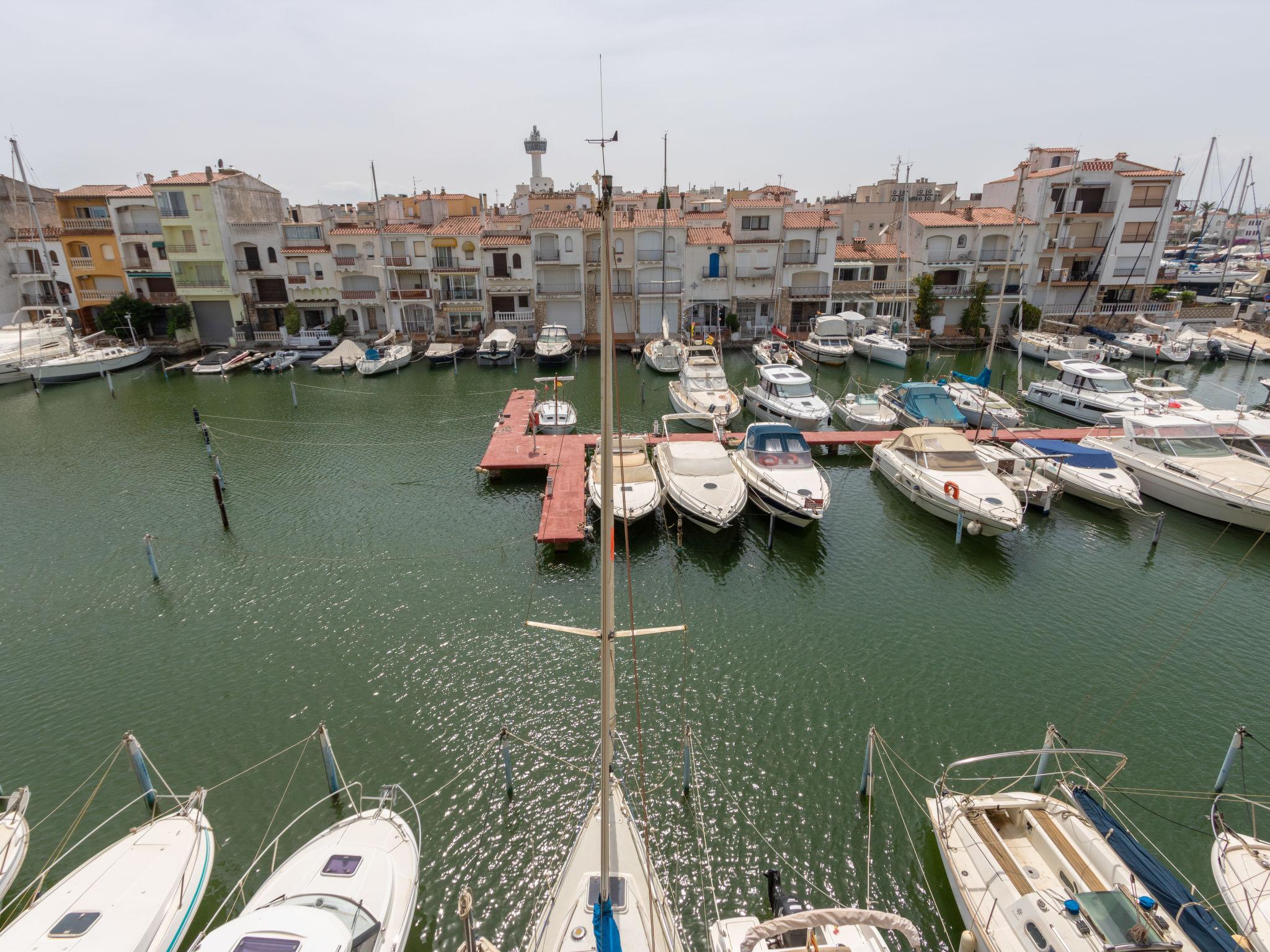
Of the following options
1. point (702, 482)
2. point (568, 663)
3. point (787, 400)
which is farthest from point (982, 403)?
point (568, 663)

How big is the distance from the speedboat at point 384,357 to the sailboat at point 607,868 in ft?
150

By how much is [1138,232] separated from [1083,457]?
4555 cm

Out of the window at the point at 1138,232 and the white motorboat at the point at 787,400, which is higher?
the window at the point at 1138,232

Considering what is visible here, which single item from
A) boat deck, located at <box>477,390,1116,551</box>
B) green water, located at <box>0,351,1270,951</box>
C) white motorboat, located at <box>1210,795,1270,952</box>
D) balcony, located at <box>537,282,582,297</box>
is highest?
balcony, located at <box>537,282,582,297</box>

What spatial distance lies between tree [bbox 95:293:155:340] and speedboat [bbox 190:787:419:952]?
60.7m

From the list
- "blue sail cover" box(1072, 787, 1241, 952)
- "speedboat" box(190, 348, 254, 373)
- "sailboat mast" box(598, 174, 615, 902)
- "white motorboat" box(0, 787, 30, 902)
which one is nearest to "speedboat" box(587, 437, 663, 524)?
"sailboat mast" box(598, 174, 615, 902)

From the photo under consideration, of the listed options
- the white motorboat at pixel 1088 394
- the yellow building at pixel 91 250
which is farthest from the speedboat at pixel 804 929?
the yellow building at pixel 91 250

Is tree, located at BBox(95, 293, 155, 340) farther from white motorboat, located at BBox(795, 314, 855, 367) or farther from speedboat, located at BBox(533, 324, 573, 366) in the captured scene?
white motorboat, located at BBox(795, 314, 855, 367)

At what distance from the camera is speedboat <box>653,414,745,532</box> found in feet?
80.5

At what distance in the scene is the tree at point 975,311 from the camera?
58.0 metres

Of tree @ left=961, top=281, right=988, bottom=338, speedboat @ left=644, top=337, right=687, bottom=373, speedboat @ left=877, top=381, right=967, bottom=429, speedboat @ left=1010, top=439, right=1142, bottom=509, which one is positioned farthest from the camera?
tree @ left=961, top=281, right=988, bottom=338

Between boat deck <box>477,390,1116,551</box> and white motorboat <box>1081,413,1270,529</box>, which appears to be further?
white motorboat <box>1081,413,1270,529</box>

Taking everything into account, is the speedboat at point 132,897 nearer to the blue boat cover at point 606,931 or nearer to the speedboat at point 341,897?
the speedboat at point 341,897

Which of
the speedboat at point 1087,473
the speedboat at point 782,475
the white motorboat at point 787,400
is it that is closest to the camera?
the speedboat at point 782,475
